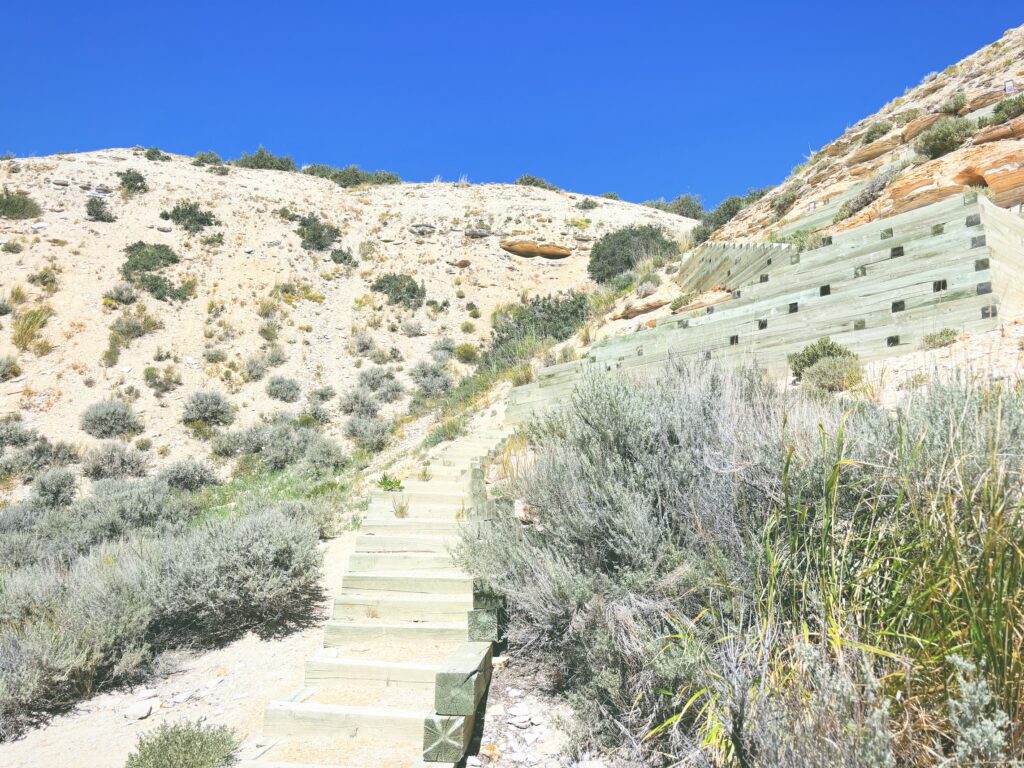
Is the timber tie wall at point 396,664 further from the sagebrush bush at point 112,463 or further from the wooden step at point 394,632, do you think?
the sagebrush bush at point 112,463

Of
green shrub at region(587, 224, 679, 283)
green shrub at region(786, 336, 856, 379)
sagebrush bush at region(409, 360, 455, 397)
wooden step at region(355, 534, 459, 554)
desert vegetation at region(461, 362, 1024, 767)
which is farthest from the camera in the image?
green shrub at region(587, 224, 679, 283)

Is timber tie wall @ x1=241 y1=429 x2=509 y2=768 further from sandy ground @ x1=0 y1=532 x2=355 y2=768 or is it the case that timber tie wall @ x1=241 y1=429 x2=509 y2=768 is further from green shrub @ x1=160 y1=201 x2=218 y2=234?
green shrub @ x1=160 y1=201 x2=218 y2=234

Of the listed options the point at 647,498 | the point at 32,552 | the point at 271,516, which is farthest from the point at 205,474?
the point at 647,498

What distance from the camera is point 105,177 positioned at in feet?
87.6

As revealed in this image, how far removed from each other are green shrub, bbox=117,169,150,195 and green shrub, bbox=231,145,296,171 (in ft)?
27.9

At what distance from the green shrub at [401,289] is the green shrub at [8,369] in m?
12.4

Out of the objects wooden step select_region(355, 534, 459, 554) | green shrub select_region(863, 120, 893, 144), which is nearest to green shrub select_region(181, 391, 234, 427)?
wooden step select_region(355, 534, 459, 554)

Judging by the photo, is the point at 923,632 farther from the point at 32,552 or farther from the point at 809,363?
the point at 32,552

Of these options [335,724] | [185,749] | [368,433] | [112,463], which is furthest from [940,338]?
[112,463]

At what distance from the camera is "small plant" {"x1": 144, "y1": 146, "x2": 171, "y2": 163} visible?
30875mm

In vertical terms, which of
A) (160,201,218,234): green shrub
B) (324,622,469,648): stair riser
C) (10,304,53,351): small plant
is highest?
(160,201,218,234): green shrub

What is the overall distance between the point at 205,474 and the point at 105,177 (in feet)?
69.3

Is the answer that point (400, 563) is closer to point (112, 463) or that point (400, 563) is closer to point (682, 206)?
point (112, 463)

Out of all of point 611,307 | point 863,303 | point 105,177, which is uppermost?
point 105,177
